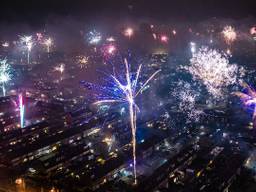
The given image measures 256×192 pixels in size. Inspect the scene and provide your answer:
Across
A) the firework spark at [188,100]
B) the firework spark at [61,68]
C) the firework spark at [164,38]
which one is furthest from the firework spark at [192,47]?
the firework spark at [61,68]

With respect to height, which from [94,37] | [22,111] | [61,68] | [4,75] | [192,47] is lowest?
[22,111]

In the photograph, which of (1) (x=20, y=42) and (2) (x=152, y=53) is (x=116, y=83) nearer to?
(2) (x=152, y=53)

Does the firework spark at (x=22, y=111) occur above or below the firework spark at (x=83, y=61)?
below

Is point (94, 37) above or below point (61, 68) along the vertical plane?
above

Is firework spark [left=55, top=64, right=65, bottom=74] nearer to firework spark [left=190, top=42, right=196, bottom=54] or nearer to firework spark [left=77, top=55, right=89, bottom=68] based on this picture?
firework spark [left=77, top=55, right=89, bottom=68]

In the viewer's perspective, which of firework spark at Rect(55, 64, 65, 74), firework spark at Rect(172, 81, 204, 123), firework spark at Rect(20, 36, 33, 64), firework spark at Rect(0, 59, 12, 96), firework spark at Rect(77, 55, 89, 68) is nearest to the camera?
firework spark at Rect(172, 81, 204, 123)

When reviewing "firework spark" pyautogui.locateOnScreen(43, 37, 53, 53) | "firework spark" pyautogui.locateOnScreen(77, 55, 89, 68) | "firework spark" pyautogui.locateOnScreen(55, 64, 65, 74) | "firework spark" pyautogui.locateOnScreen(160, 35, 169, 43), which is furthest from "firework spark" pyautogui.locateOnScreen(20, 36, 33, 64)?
"firework spark" pyautogui.locateOnScreen(160, 35, 169, 43)

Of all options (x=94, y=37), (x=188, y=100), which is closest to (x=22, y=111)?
(x=188, y=100)

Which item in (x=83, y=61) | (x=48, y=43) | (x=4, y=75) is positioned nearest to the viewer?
(x=4, y=75)

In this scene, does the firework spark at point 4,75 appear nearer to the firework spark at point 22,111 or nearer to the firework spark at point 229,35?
the firework spark at point 22,111

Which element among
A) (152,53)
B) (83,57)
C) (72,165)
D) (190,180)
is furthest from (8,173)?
(152,53)

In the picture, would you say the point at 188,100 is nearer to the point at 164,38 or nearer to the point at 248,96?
the point at 248,96
